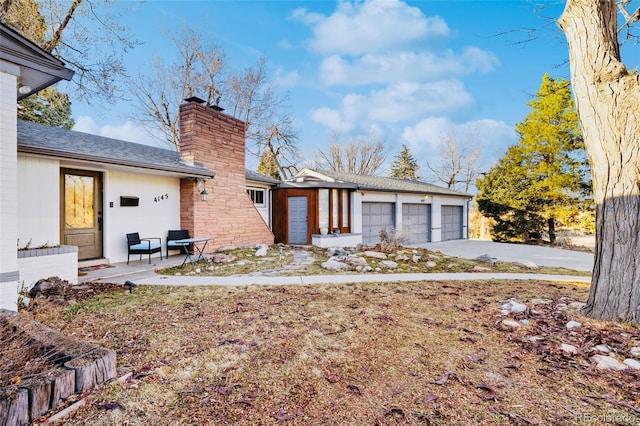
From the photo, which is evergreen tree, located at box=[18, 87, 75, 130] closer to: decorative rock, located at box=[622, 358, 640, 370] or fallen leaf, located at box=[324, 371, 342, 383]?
fallen leaf, located at box=[324, 371, 342, 383]

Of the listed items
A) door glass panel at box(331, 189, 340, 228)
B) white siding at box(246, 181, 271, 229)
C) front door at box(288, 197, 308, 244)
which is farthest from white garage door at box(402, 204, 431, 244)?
white siding at box(246, 181, 271, 229)

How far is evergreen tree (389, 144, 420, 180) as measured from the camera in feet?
92.9

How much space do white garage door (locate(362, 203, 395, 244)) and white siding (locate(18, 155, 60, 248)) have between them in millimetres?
10704

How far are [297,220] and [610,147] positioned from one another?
1037 centimetres

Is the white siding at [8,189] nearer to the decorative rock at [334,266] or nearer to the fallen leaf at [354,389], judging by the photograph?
the fallen leaf at [354,389]

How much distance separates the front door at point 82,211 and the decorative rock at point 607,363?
983 cm

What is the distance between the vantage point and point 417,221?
1584cm

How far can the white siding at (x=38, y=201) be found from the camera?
6.03m

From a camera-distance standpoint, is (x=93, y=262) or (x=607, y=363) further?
(x=93, y=262)

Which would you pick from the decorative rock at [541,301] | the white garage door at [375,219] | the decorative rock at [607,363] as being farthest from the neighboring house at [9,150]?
the white garage door at [375,219]

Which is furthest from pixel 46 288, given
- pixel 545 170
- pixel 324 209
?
pixel 545 170

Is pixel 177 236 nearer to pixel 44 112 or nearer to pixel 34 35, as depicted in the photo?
pixel 34 35

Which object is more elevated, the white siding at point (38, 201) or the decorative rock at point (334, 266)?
the white siding at point (38, 201)

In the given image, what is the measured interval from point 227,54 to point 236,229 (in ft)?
46.8
